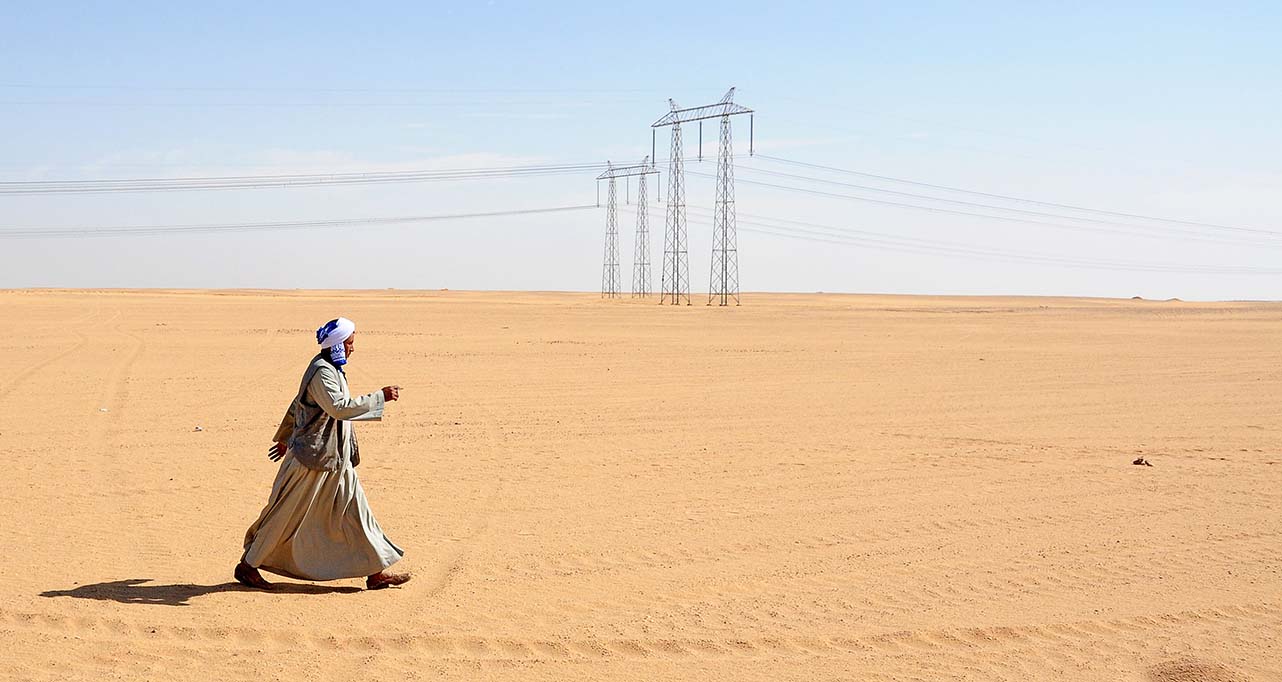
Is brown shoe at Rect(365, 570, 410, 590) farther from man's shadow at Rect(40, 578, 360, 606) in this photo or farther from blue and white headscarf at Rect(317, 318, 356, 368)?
blue and white headscarf at Rect(317, 318, 356, 368)

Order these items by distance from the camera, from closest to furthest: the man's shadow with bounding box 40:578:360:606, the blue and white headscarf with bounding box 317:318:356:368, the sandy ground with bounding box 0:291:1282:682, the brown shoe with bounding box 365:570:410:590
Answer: the sandy ground with bounding box 0:291:1282:682 < the blue and white headscarf with bounding box 317:318:356:368 < the man's shadow with bounding box 40:578:360:606 < the brown shoe with bounding box 365:570:410:590

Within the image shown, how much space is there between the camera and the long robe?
7.45 m

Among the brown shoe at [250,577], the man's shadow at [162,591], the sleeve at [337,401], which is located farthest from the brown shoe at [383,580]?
the sleeve at [337,401]

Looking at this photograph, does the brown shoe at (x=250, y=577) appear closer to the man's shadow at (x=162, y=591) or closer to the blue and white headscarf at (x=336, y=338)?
the man's shadow at (x=162, y=591)

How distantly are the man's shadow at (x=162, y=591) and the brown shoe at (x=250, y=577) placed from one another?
0.04 m

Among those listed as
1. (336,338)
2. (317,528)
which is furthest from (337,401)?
(317,528)

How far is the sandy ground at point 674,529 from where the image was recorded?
6.82m

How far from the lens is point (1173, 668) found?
6.74m

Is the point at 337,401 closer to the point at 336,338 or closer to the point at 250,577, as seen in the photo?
the point at 336,338

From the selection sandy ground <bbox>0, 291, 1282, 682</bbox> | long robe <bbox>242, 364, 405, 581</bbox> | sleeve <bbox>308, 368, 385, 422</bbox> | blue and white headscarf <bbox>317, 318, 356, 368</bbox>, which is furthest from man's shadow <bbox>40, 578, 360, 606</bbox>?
blue and white headscarf <bbox>317, 318, 356, 368</bbox>

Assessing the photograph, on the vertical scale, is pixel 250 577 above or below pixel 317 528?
below

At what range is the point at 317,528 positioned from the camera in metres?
7.54

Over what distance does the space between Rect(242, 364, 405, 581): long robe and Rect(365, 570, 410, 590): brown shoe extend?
15cm

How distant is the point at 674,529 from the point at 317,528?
11.1 ft
